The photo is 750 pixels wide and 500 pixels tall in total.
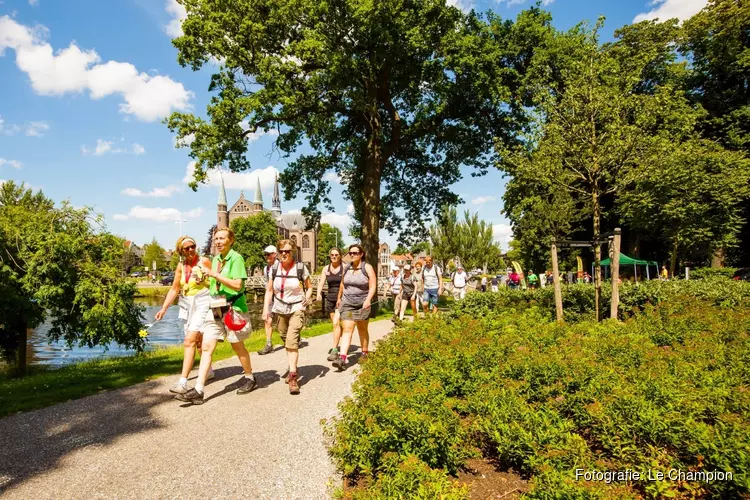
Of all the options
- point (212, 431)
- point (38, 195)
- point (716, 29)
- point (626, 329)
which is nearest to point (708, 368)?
point (626, 329)

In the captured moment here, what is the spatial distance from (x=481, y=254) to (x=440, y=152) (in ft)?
115

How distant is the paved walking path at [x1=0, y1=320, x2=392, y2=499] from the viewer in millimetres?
2996

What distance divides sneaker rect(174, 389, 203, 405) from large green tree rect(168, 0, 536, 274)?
31.8ft

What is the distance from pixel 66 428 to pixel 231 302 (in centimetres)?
194

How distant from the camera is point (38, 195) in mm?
37562

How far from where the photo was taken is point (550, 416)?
332 cm

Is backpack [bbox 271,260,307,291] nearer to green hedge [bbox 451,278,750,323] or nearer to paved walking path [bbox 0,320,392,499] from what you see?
paved walking path [bbox 0,320,392,499]

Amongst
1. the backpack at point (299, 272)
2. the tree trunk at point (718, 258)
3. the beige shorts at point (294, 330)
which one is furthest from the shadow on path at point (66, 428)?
the tree trunk at point (718, 258)

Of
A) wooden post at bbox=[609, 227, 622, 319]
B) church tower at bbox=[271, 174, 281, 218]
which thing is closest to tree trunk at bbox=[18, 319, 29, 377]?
wooden post at bbox=[609, 227, 622, 319]

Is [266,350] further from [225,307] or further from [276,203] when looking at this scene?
[276,203]

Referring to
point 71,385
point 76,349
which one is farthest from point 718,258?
point 76,349

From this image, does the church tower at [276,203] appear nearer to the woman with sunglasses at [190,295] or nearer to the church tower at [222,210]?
the church tower at [222,210]

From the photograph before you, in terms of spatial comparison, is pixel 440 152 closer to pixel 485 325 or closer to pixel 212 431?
pixel 485 325

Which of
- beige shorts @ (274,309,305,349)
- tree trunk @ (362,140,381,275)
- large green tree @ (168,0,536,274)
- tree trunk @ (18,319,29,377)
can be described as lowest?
tree trunk @ (18,319,29,377)
